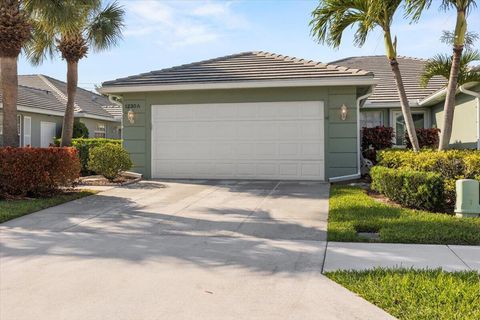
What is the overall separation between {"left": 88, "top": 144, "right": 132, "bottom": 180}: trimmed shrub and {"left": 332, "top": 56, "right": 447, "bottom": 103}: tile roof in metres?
9.22

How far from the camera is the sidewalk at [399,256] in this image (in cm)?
487

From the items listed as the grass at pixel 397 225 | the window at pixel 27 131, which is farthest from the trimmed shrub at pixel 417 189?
the window at pixel 27 131

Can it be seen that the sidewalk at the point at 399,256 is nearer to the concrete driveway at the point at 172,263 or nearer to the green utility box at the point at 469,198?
the concrete driveway at the point at 172,263

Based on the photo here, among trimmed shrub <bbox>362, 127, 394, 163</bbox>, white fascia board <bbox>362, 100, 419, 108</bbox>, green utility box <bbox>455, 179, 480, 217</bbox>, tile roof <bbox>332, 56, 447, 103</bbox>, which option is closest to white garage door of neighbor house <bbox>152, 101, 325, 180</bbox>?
trimmed shrub <bbox>362, 127, 394, 163</bbox>

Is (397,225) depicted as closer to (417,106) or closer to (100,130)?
(417,106)

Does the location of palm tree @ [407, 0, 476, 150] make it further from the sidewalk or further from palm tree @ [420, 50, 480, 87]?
the sidewalk

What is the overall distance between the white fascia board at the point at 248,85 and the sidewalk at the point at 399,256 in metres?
7.01

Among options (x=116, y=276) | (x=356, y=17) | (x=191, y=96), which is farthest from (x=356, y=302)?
(x=191, y=96)

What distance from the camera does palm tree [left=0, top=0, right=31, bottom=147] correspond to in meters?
10.1

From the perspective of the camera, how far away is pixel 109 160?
12.2 metres

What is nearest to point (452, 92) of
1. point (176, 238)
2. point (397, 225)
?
point (397, 225)

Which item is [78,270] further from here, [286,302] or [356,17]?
[356,17]

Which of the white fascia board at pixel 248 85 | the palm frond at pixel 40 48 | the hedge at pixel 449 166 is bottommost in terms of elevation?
the hedge at pixel 449 166

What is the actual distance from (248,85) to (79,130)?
1202 centimetres
